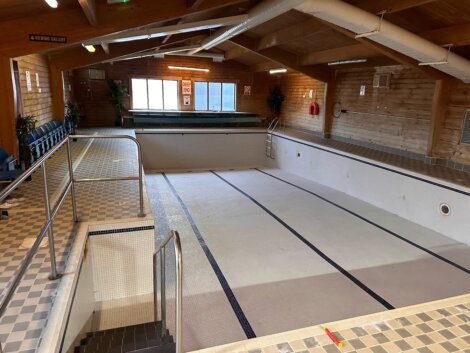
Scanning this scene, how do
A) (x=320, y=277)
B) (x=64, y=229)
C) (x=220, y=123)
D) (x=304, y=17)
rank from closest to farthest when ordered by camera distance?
1. (x=64, y=229)
2. (x=320, y=277)
3. (x=304, y=17)
4. (x=220, y=123)

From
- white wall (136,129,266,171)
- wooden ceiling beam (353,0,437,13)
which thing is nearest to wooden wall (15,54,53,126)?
white wall (136,129,266,171)

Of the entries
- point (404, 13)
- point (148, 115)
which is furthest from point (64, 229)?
point (148, 115)

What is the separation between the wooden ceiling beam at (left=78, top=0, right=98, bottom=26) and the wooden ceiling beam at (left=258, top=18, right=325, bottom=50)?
3.75 metres

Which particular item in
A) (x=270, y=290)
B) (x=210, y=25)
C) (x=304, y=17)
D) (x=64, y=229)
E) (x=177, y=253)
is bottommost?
(x=270, y=290)

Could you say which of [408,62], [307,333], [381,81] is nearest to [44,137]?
[307,333]

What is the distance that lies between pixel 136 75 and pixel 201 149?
3.35m

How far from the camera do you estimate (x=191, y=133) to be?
928cm

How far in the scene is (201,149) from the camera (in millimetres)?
Result: 9461

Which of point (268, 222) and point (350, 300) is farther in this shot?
point (268, 222)

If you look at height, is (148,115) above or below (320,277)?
above

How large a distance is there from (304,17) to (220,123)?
5.13 metres

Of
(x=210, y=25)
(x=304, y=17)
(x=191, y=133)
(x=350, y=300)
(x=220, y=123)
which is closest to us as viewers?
(x=350, y=300)

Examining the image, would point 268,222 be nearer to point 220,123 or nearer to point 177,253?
point 177,253

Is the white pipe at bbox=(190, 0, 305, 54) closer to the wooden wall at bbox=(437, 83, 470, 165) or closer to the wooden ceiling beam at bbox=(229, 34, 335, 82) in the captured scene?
the wooden ceiling beam at bbox=(229, 34, 335, 82)
